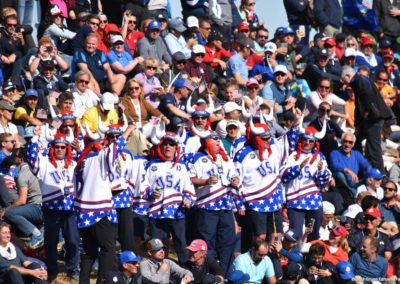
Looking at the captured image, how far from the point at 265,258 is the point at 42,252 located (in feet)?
8.69

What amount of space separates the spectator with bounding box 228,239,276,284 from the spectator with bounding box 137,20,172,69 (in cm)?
545

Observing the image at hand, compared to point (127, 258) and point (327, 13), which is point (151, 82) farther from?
point (327, 13)

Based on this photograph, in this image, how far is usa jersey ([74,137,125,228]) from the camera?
1669 cm

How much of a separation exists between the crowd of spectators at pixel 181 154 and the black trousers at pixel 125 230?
2 centimetres

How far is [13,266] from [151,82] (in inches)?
223

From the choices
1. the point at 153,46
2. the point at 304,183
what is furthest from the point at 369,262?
the point at 153,46

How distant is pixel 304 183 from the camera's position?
63.1 feet

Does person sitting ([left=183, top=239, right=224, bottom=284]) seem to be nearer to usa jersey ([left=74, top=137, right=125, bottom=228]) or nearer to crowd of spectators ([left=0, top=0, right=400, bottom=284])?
crowd of spectators ([left=0, top=0, right=400, bottom=284])

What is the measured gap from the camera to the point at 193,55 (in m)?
22.3

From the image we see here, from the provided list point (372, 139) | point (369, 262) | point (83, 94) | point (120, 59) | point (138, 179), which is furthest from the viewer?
point (372, 139)

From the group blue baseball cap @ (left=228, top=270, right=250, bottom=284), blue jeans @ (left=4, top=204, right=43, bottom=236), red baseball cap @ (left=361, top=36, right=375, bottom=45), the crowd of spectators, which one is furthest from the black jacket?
blue jeans @ (left=4, top=204, right=43, bottom=236)

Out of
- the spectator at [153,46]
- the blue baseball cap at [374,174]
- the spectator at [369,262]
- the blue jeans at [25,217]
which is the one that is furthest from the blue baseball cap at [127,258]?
the spectator at [153,46]

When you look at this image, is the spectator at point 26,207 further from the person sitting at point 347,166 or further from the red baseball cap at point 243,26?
the red baseball cap at point 243,26

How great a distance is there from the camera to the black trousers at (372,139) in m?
22.4
